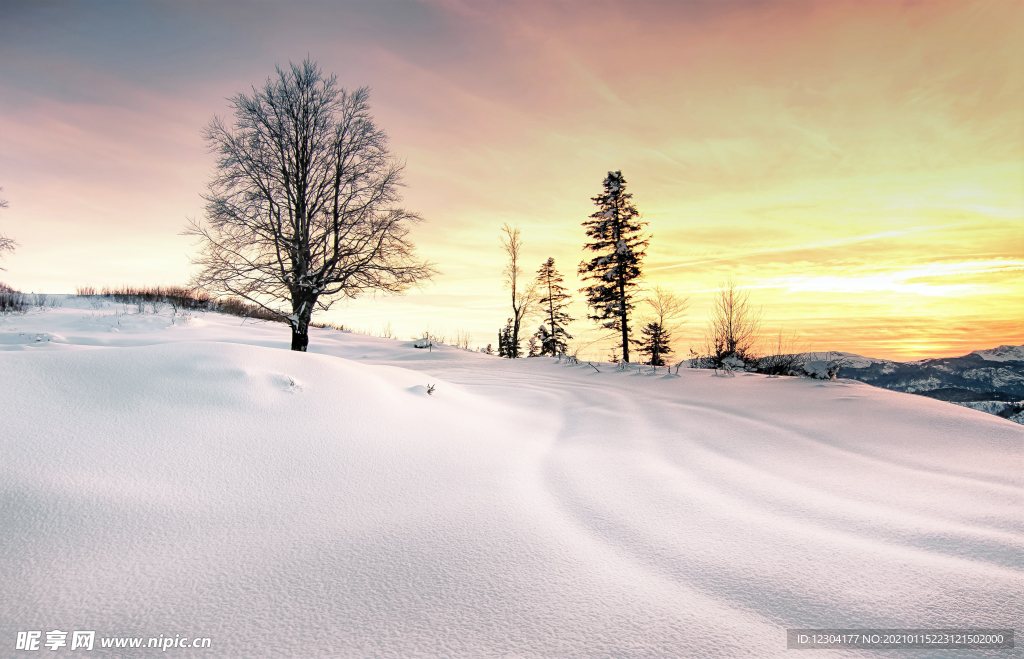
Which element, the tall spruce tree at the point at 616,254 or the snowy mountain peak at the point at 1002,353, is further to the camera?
the tall spruce tree at the point at 616,254

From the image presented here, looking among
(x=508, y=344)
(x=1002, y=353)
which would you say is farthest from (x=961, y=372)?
(x=508, y=344)

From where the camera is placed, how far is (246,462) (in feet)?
11.7

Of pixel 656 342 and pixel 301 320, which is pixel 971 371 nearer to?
pixel 656 342

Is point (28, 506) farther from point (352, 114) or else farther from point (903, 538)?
point (352, 114)

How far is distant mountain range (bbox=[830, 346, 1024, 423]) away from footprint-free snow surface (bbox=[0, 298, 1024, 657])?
6.32 m

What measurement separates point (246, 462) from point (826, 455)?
232 inches

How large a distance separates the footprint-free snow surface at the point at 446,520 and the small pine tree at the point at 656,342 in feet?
76.9

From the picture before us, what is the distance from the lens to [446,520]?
3.05m

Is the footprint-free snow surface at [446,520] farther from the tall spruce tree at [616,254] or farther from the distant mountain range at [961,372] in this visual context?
the tall spruce tree at [616,254]

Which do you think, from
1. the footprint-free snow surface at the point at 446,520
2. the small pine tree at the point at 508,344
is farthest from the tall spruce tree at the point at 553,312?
the footprint-free snow surface at the point at 446,520

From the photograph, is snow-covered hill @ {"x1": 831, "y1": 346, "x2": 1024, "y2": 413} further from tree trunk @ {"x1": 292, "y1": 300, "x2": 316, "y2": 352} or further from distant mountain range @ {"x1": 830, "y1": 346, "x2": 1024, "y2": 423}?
tree trunk @ {"x1": 292, "y1": 300, "x2": 316, "y2": 352}

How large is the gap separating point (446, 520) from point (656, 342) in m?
28.1

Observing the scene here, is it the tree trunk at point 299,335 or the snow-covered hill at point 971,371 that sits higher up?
the tree trunk at point 299,335

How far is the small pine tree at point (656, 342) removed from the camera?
2894 cm
